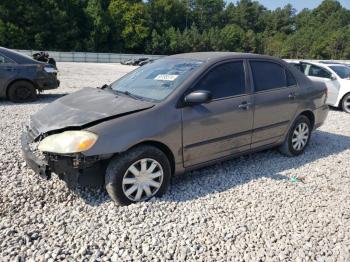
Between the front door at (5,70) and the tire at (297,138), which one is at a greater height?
the front door at (5,70)

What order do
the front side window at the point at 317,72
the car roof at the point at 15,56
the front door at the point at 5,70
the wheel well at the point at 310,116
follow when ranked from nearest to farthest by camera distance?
the wheel well at the point at 310,116, the front door at the point at 5,70, the car roof at the point at 15,56, the front side window at the point at 317,72

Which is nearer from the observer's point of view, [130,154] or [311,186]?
[130,154]

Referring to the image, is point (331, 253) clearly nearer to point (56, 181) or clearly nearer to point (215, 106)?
point (215, 106)

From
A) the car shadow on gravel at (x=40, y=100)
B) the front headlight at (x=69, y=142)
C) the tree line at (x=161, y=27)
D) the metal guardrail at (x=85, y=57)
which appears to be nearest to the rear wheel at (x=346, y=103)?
the car shadow on gravel at (x=40, y=100)

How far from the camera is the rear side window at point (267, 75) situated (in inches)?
181

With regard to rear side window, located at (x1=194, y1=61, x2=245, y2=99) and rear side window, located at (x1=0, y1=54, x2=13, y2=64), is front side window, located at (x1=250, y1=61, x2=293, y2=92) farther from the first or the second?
rear side window, located at (x1=0, y1=54, x2=13, y2=64)

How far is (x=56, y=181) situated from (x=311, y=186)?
3.22 m

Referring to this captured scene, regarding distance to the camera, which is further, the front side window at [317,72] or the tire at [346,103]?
the front side window at [317,72]

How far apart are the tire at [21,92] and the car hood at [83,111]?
17.6ft

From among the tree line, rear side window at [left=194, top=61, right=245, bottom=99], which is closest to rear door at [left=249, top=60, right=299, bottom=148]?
rear side window at [left=194, top=61, right=245, bottom=99]

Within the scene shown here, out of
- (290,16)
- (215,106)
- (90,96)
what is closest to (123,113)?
(90,96)

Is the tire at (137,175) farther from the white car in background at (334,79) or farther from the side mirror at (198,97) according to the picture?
the white car in background at (334,79)

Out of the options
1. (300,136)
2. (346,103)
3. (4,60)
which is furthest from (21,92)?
(346,103)

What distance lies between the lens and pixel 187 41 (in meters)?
74.2
